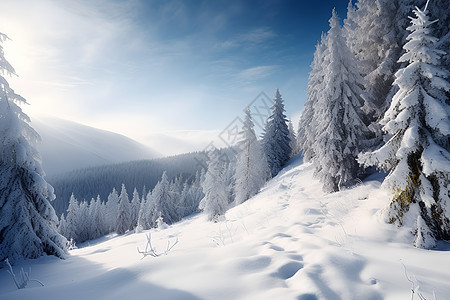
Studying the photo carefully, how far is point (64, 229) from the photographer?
50.1 m

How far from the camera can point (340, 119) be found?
13570mm

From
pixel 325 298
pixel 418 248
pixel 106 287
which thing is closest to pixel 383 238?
pixel 418 248

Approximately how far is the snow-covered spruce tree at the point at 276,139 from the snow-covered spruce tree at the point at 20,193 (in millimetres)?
29482

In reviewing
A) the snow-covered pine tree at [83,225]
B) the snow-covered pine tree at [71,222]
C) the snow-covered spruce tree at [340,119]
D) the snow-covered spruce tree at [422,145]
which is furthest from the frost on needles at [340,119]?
the snow-covered pine tree at [83,225]

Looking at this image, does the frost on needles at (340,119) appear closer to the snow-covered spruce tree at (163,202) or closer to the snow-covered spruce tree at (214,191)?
the snow-covered spruce tree at (214,191)

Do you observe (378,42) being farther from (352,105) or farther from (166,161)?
(166,161)

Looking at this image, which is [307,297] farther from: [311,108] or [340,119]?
[311,108]

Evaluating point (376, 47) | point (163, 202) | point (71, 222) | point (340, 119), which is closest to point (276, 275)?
point (340, 119)

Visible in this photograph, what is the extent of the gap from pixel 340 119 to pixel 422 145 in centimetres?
761

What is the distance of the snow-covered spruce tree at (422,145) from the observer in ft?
19.7

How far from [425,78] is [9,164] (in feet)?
50.3

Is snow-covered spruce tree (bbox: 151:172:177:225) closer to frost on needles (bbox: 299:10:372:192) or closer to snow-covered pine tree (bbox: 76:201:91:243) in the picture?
snow-covered pine tree (bbox: 76:201:91:243)

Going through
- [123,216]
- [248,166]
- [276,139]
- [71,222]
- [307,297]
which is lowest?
[71,222]

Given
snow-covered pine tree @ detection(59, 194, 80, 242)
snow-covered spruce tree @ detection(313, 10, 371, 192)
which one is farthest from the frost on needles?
snow-covered pine tree @ detection(59, 194, 80, 242)
